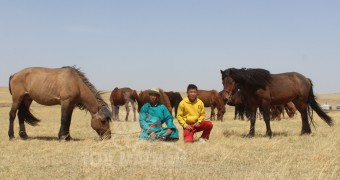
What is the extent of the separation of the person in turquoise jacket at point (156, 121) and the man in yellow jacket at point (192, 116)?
293mm

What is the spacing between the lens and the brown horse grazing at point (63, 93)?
33.2ft

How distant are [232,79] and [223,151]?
148 inches

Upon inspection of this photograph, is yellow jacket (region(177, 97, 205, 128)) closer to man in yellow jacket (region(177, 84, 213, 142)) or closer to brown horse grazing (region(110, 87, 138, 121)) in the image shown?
man in yellow jacket (region(177, 84, 213, 142))

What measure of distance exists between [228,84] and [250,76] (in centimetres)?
84

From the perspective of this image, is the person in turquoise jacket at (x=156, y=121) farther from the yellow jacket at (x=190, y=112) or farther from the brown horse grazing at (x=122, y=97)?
the brown horse grazing at (x=122, y=97)

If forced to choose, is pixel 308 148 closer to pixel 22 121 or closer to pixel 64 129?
pixel 64 129

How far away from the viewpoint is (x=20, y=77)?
35.3 ft

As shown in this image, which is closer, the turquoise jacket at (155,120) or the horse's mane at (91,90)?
the turquoise jacket at (155,120)

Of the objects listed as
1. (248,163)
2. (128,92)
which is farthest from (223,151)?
(128,92)

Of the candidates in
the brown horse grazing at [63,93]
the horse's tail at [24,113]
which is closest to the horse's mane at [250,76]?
the brown horse grazing at [63,93]

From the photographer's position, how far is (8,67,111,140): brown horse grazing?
1012cm

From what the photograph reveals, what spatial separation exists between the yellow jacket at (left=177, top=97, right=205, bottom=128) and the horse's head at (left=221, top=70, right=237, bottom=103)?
5.01 feet

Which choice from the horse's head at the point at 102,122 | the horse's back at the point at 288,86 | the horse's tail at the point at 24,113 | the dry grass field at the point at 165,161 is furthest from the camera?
the horse's back at the point at 288,86

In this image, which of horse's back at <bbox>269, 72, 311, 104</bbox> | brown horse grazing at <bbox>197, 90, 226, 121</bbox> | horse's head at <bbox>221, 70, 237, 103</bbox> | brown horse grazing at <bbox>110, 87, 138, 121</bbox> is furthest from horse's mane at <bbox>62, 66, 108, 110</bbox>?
brown horse grazing at <bbox>197, 90, 226, 121</bbox>
